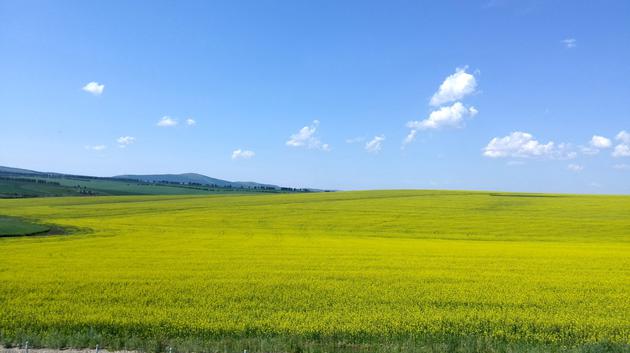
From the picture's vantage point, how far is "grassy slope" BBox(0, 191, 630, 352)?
411 inches

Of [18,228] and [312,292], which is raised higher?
[312,292]

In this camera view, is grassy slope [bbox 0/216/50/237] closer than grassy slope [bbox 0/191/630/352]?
No

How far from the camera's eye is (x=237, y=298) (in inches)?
531

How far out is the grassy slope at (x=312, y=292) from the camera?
1043 cm

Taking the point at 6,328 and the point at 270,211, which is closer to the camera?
the point at 6,328

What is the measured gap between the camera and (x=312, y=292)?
14.1 metres

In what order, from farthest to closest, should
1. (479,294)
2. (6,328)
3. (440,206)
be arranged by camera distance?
(440,206)
(479,294)
(6,328)

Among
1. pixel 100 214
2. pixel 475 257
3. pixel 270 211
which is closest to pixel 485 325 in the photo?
pixel 475 257

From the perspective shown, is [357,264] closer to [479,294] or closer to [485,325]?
[479,294]

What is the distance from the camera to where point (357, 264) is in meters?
19.2

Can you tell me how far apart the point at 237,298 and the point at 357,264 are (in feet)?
22.7

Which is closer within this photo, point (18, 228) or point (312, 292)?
point (312, 292)

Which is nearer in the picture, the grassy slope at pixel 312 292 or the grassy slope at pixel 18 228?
the grassy slope at pixel 312 292

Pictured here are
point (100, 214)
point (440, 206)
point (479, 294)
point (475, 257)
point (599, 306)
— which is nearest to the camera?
point (599, 306)
